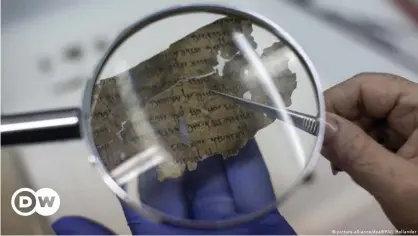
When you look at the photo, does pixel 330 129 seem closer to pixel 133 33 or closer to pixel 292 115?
pixel 292 115

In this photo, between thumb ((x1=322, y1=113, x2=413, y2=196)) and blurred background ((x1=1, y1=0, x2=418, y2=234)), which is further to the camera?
blurred background ((x1=1, y1=0, x2=418, y2=234))

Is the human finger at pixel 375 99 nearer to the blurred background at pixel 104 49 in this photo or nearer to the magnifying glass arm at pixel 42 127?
the blurred background at pixel 104 49

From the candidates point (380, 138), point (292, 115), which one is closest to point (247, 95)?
point (292, 115)

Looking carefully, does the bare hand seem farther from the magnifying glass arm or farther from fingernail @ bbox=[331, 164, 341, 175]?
the magnifying glass arm

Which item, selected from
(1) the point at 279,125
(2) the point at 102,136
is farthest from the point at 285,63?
(2) the point at 102,136

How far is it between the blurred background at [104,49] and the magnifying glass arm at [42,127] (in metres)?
0.08

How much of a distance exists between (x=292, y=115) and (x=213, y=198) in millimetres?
94

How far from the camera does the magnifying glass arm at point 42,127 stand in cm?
47

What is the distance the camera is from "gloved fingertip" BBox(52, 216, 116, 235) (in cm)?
51

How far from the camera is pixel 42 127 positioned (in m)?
0.47

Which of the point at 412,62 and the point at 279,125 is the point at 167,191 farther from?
the point at 412,62

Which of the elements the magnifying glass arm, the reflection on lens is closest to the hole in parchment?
the reflection on lens

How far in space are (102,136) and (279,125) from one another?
5.7 inches

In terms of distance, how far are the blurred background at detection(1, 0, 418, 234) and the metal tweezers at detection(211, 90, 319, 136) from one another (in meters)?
0.07
